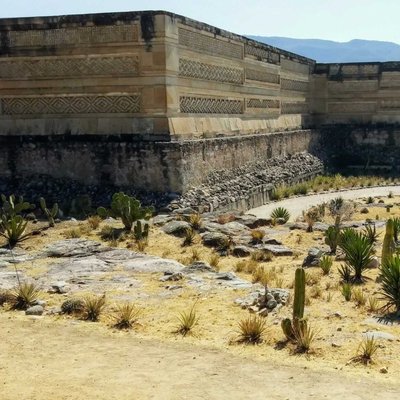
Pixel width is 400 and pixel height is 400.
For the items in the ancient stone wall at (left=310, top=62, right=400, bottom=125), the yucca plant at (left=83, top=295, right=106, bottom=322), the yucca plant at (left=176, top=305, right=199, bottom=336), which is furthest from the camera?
the ancient stone wall at (left=310, top=62, right=400, bottom=125)

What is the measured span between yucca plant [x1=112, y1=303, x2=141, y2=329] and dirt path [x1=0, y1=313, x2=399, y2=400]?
328 mm

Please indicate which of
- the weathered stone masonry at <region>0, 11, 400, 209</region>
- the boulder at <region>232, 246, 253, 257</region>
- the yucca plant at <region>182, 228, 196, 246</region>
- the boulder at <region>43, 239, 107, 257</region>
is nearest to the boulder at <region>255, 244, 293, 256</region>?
the boulder at <region>232, 246, 253, 257</region>

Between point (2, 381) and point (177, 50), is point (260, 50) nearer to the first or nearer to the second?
point (177, 50)

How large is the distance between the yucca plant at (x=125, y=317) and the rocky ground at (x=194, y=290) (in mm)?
117

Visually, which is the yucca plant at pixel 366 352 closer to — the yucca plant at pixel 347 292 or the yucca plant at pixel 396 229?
the yucca plant at pixel 347 292

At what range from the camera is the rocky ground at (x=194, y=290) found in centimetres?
685

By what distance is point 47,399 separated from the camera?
566 centimetres

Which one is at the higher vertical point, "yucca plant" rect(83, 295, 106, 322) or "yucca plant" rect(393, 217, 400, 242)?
"yucca plant" rect(393, 217, 400, 242)

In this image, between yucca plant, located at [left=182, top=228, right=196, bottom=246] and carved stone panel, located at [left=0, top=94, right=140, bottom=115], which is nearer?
yucca plant, located at [left=182, top=228, right=196, bottom=246]

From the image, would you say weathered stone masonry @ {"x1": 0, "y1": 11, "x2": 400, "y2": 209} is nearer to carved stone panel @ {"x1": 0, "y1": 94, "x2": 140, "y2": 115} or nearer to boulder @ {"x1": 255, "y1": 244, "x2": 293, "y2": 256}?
carved stone panel @ {"x1": 0, "y1": 94, "x2": 140, "y2": 115}

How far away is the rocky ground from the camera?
6852 millimetres

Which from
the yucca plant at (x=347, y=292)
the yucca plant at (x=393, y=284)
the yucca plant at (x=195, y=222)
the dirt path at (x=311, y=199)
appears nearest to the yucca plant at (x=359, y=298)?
the yucca plant at (x=347, y=292)

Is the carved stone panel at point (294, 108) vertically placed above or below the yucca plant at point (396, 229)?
above

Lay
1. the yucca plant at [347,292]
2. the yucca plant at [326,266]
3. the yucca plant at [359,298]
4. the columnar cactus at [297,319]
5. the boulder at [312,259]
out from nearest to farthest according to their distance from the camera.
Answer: the columnar cactus at [297,319] → the yucca plant at [359,298] → the yucca plant at [347,292] → the yucca plant at [326,266] → the boulder at [312,259]
